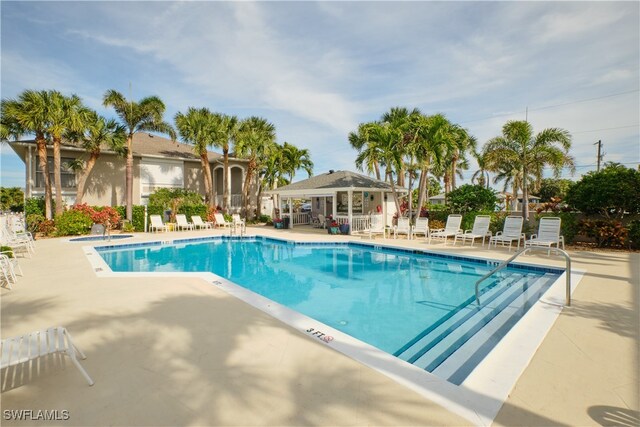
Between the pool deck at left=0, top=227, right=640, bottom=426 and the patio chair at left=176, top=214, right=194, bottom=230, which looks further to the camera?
the patio chair at left=176, top=214, right=194, bottom=230

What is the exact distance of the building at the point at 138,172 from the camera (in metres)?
19.9

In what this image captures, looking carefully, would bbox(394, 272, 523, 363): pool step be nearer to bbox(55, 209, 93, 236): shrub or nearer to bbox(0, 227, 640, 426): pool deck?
bbox(0, 227, 640, 426): pool deck

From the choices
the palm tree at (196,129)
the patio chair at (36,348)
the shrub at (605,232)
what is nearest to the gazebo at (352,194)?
the palm tree at (196,129)

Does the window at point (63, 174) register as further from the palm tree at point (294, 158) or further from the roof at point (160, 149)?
the palm tree at point (294, 158)

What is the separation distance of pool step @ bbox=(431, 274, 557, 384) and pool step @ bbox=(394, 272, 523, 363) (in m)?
0.44

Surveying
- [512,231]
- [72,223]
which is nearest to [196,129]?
[72,223]

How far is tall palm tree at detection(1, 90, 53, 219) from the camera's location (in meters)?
16.3

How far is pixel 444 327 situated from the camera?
5.54 m

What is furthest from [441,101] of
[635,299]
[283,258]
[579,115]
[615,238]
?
[635,299]

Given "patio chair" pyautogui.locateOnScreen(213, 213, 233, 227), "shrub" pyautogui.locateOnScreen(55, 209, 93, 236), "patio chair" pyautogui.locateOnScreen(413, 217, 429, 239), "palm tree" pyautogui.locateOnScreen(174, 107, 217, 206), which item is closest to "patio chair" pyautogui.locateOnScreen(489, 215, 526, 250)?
"patio chair" pyautogui.locateOnScreen(413, 217, 429, 239)

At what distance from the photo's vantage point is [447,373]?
3738 mm

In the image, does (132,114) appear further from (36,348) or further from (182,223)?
(36,348)
